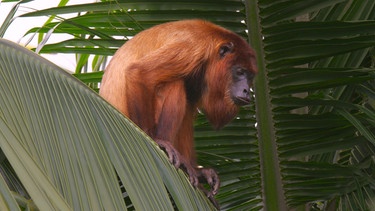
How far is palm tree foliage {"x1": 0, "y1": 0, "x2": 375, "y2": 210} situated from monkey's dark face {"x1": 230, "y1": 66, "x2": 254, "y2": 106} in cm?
7

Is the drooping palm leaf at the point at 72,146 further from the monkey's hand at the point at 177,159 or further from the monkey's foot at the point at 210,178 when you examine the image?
the monkey's foot at the point at 210,178

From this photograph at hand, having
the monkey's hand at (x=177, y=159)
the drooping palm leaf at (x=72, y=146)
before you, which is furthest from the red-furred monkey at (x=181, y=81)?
the drooping palm leaf at (x=72, y=146)

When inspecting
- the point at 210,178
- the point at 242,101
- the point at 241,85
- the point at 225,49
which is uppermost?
the point at 225,49

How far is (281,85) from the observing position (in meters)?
3.58

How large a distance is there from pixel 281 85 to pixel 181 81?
1.58 ft

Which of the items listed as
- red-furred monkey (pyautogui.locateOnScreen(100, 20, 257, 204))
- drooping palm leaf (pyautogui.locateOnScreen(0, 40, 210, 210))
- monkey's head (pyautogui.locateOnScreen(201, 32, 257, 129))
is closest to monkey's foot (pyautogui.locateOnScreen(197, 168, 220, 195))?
red-furred monkey (pyautogui.locateOnScreen(100, 20, 257, 204))

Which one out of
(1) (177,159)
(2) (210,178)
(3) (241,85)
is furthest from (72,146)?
(3) (241,85)

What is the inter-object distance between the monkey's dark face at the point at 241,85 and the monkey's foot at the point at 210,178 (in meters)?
0.53

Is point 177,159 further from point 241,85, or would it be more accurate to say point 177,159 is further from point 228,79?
point 228,79

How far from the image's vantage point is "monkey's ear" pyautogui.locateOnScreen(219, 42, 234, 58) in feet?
12.6

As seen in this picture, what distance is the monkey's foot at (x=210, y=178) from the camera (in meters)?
3.13

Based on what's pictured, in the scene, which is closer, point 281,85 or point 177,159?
point 177,159

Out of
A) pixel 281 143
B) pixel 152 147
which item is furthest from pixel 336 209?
pixel 152 147

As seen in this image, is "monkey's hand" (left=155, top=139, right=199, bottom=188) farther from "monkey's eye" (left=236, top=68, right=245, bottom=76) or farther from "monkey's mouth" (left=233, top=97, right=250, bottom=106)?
"monkey's eye" (left=236, top=68, right=245, bottom=76)
